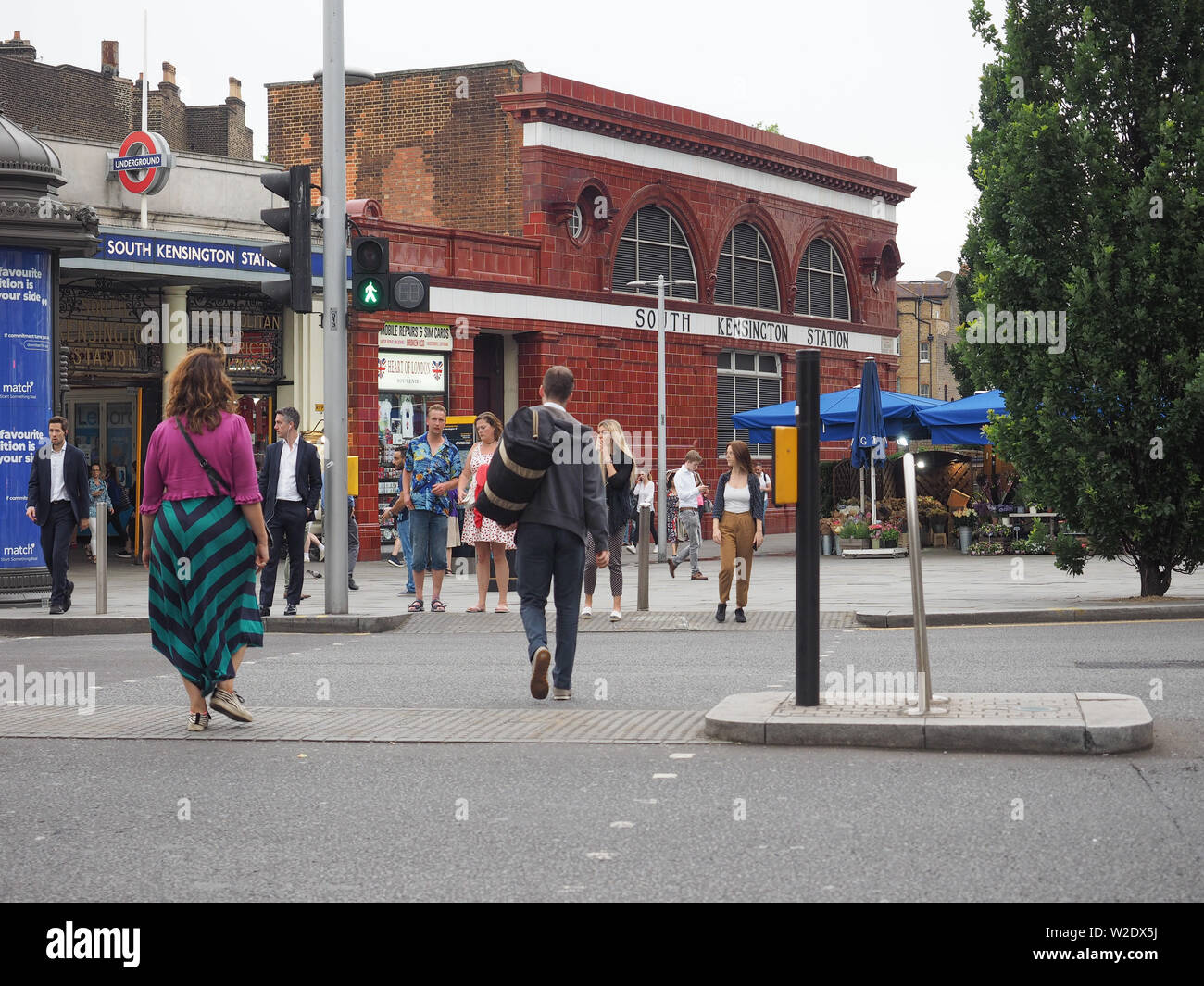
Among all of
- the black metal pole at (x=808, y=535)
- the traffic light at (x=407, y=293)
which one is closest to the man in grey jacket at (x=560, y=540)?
the black metal pole at (x=808, y=535)

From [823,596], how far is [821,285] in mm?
21998

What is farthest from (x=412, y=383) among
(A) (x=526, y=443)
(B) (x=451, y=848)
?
(B) (x=451, y=848)

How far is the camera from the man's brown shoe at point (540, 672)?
851cm

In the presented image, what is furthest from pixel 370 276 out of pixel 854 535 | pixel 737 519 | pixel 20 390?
pixel 854 535

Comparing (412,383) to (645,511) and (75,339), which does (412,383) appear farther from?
(645,511)

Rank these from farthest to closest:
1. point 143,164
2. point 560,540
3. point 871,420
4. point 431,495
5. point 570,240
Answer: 1. point 570,240
2. point 871,420
3. point 143,164
4. point 431,495
5. point 560,540

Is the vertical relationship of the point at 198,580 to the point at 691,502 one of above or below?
below

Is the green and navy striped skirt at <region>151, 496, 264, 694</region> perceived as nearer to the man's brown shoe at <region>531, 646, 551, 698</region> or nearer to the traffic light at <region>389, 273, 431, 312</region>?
the man's brown shoe at <region>531, 646, 551, 698</region>

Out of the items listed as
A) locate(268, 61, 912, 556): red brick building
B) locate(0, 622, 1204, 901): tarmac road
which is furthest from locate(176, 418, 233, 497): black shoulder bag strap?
locate(268, 61, 912, 556): red brick building

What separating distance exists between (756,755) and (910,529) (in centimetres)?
131

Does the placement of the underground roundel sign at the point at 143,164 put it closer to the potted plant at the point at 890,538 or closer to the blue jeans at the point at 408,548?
the blue jeans at the point at 408,548

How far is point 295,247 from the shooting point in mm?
13219

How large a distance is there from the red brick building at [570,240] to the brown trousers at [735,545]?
507 inches

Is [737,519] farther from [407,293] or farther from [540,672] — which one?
[540,672]
